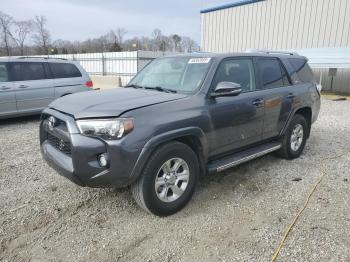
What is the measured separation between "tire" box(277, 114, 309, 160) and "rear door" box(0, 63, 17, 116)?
22.2ft

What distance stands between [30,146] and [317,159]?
5.54m

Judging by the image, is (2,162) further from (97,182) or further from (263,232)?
(263,232)

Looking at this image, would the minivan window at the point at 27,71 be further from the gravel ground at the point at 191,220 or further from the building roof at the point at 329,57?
the building roof at the point at 329,57

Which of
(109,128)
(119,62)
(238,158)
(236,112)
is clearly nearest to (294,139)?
(238,158)

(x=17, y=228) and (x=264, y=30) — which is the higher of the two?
(x=264, y=30)

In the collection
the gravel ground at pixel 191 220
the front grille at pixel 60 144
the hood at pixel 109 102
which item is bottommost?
the gravel ground at pixel 191 220

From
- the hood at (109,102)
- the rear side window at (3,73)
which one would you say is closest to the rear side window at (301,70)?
the hood at (109,102)

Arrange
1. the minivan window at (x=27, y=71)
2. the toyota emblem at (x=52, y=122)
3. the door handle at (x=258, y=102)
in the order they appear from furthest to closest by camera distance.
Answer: the minivan window at (x=27, y=71) → the door handle at (x=258, y=102) → the toyota emblem at (x=52, y=122)

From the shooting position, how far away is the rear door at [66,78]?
8812 millimetres

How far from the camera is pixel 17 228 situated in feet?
10.7

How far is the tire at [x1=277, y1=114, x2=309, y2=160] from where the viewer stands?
518 cm

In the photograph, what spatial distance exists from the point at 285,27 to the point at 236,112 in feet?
56.1

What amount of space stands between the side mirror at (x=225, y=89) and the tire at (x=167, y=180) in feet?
2.55

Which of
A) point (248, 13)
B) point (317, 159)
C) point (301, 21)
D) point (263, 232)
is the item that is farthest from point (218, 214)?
point (248, 13)
